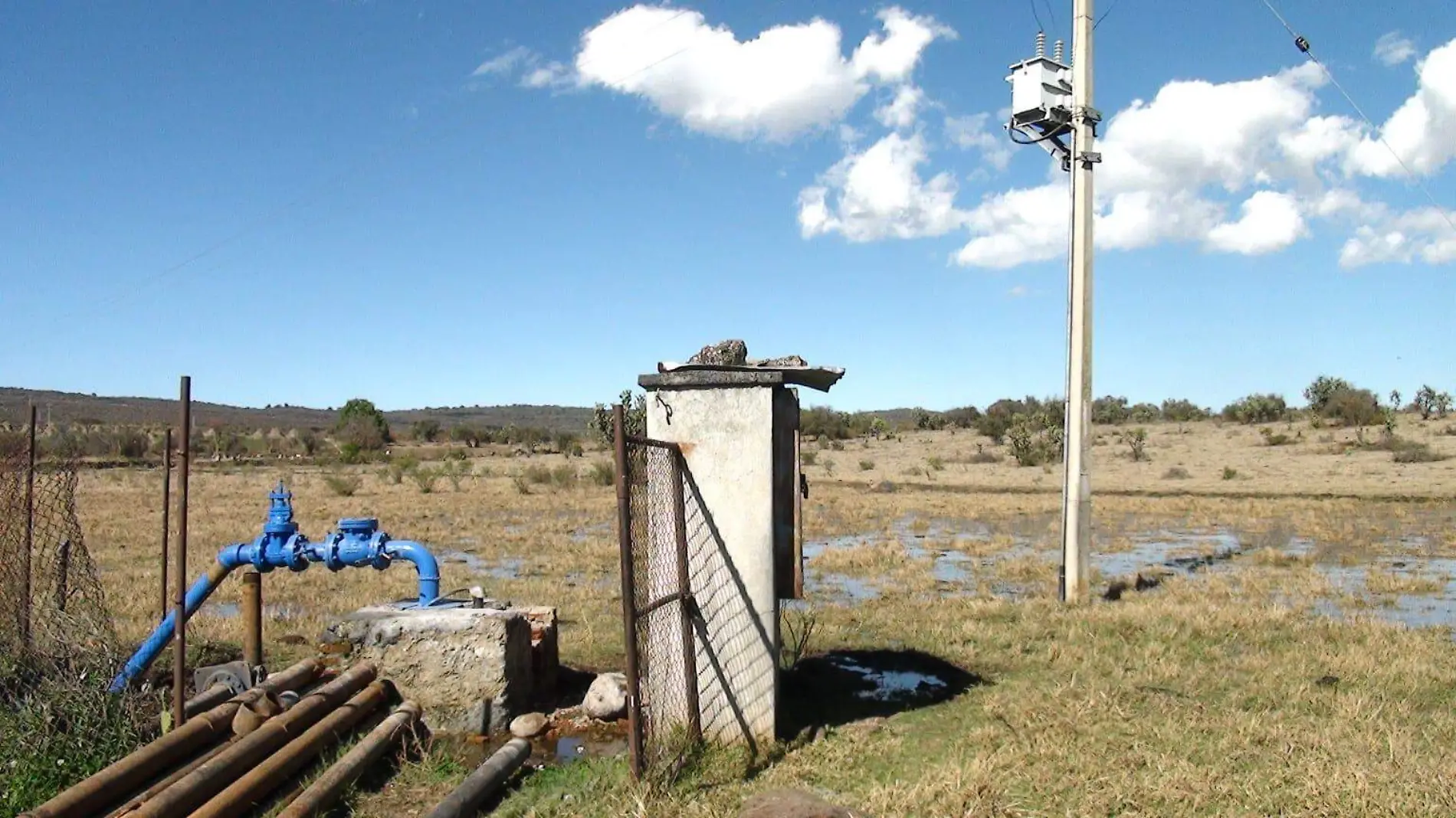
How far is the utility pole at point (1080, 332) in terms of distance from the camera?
40.0 feet

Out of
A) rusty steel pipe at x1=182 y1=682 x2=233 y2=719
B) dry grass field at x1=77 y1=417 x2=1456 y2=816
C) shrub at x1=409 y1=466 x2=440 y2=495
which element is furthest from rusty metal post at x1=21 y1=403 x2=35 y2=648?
shrub at x1=409 y1=466 x2=440 y2=495

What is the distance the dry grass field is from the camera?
Answer: 20.3ft

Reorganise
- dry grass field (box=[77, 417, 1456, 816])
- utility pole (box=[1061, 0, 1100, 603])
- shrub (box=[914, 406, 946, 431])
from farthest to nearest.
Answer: shrub (box=[914, 406, 946, 431]) → utility pole (box=[1061, 0, 1100, 603]) → dry grass field (box=[77, 417, 1456, 816])

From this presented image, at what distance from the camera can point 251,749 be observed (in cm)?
619

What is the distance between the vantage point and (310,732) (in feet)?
21.8

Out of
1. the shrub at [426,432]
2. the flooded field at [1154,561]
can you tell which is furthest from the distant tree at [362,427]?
the flooded field at [1154,561]

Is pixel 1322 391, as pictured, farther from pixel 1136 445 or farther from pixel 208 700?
pixel 208 700

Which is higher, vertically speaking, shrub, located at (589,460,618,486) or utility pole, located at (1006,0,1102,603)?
utility pole, located at (1006,0,1102,603)

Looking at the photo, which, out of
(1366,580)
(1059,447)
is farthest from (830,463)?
(1366,580)

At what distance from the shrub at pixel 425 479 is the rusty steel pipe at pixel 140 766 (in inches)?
990

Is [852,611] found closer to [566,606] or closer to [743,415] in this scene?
[566,606]

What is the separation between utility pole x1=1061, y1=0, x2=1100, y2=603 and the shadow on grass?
3044 mm

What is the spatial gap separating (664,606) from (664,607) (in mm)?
172

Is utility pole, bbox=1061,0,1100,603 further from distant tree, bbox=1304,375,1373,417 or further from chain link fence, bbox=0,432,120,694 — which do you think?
distant tree, bbox=1304,375,1373,417
